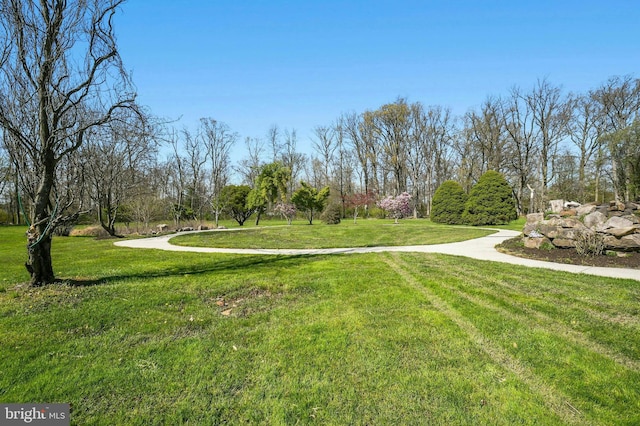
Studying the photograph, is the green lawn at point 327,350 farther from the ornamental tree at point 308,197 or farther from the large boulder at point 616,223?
the ornamental tree at point 308,197

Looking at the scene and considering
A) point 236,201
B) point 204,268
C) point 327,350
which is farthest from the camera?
point 236,201

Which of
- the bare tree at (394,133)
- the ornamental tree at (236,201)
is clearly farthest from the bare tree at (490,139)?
the ornamental tree at (236,201)

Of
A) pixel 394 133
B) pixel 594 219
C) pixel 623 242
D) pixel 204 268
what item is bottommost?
pixel 204 268

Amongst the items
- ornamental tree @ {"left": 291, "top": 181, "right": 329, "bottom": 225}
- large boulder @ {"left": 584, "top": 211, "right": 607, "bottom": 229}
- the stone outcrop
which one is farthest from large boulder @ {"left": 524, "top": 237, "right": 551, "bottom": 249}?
ornamental tree @ {"left": 291, "top": 181, "right": 329, "bottom": 225}

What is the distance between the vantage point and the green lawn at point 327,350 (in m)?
2.41

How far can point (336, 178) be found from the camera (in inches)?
1688

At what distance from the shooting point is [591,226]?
835 centimetres

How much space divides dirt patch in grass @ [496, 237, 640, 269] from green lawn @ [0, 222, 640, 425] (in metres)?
1.89

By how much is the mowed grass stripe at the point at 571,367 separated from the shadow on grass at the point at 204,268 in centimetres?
475

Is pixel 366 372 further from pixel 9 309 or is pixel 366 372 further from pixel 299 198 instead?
pixel 299 198

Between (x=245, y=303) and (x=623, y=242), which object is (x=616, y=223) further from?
(x=245, y=303)

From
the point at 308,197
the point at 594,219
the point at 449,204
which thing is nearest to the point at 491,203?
the point at 449,204

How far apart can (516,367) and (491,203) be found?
21014 millimetres

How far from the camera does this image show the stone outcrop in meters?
7.70
